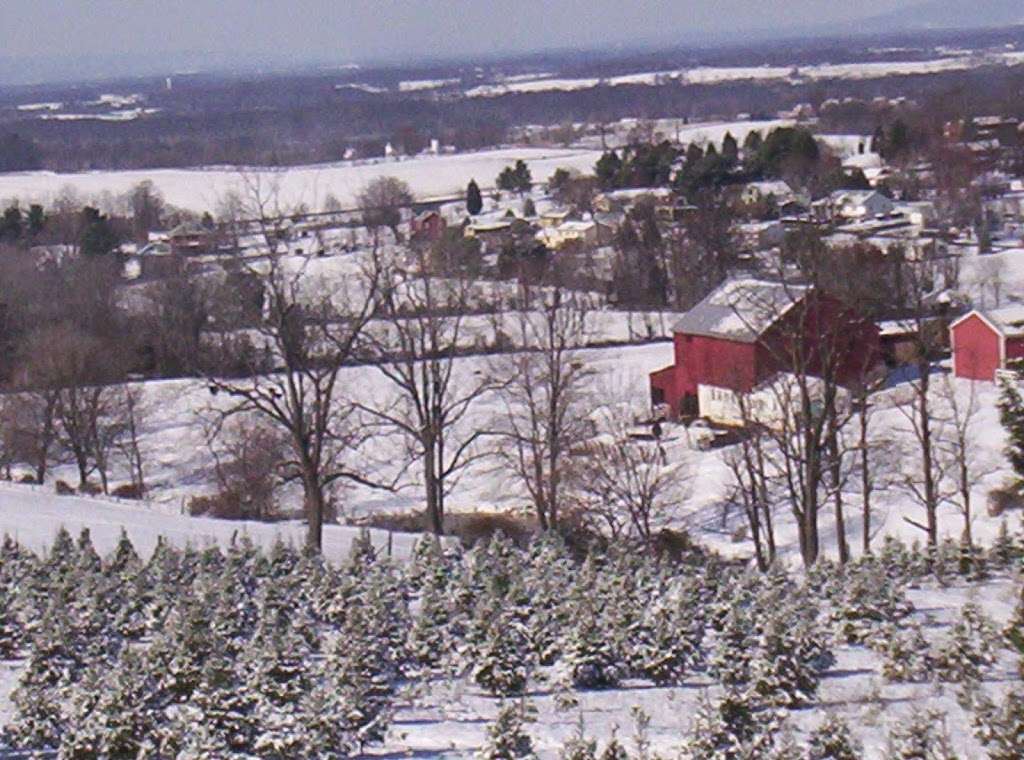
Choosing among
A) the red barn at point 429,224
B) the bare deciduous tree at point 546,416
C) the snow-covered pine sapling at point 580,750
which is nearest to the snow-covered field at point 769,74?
the red barn at point 429,224

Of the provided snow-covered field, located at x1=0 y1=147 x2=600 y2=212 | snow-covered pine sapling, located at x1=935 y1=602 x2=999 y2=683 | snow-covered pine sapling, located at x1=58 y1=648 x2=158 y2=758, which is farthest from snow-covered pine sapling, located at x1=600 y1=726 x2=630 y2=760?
snow-covered field, located at x1=0 y1=147 x2=600 y2=212

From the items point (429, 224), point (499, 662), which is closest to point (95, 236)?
point (429, 224)

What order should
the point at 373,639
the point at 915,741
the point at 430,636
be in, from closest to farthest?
the point at 915,741, the point at 373,639, the point at 430,636

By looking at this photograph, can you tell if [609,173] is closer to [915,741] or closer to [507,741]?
[507,741]

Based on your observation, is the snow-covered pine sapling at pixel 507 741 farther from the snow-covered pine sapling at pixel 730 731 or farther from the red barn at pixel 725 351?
the red barn at pixel 725 351

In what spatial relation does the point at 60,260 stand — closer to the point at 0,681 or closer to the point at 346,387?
the point at 346,387

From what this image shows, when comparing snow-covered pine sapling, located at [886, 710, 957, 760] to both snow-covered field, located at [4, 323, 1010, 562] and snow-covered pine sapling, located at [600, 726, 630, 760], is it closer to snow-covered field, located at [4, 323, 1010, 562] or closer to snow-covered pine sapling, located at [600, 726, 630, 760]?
snow-covered pine sapling, located at [600, 726, 630, 760]
